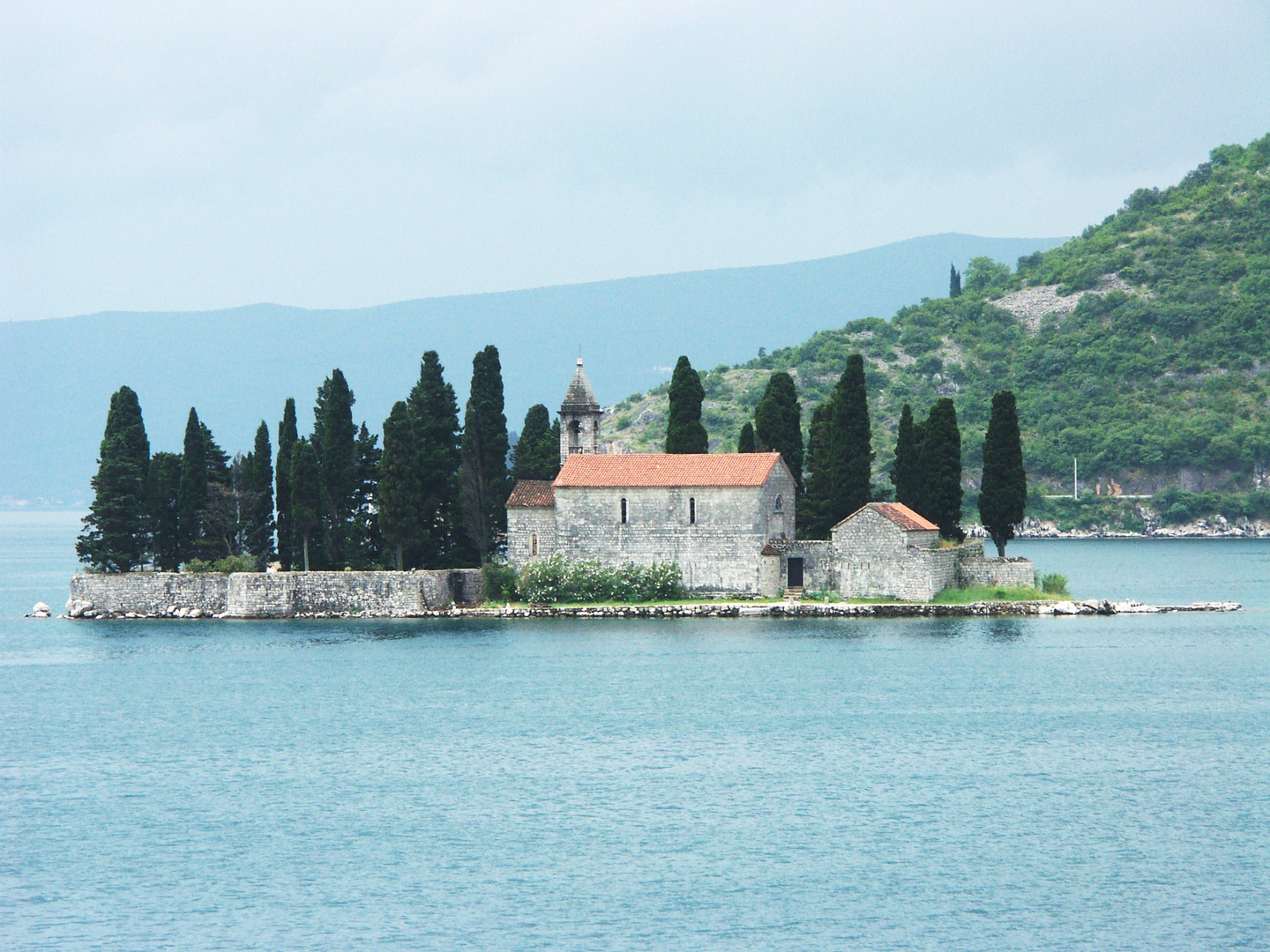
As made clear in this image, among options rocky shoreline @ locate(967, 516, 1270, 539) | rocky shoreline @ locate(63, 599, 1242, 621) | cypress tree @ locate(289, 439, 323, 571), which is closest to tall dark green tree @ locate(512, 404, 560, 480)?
rocky shoreline @ locate(63, 599, 1242, 621)

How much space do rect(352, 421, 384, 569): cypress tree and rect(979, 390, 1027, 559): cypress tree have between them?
70.9ft

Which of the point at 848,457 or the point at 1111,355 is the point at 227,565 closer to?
the point at 848,457

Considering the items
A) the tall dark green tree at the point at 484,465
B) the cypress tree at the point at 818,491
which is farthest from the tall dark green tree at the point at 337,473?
the cypress tree at the point at 818,491

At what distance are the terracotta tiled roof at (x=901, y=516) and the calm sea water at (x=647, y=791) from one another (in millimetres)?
3550

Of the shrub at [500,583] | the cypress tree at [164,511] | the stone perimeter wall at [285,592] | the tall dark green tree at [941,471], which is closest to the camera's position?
the stone perimeter wall at [285,592]

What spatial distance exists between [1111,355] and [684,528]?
358 feet

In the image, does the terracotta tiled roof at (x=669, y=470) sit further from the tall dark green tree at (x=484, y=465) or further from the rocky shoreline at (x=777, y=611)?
the rocky shoreline at (x=777, y=611)

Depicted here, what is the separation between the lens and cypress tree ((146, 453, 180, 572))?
6344 centimetres

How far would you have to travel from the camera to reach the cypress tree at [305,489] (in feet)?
201

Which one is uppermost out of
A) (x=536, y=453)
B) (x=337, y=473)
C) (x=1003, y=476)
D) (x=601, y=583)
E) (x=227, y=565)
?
(x=536, y=453)

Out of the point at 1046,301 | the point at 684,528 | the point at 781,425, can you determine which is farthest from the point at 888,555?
the point at 1046,301

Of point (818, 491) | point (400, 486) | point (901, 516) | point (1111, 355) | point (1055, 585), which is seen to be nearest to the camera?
point (901, 516)

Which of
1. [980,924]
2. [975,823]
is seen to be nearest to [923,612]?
[975,823]

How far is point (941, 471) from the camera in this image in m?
60.3
